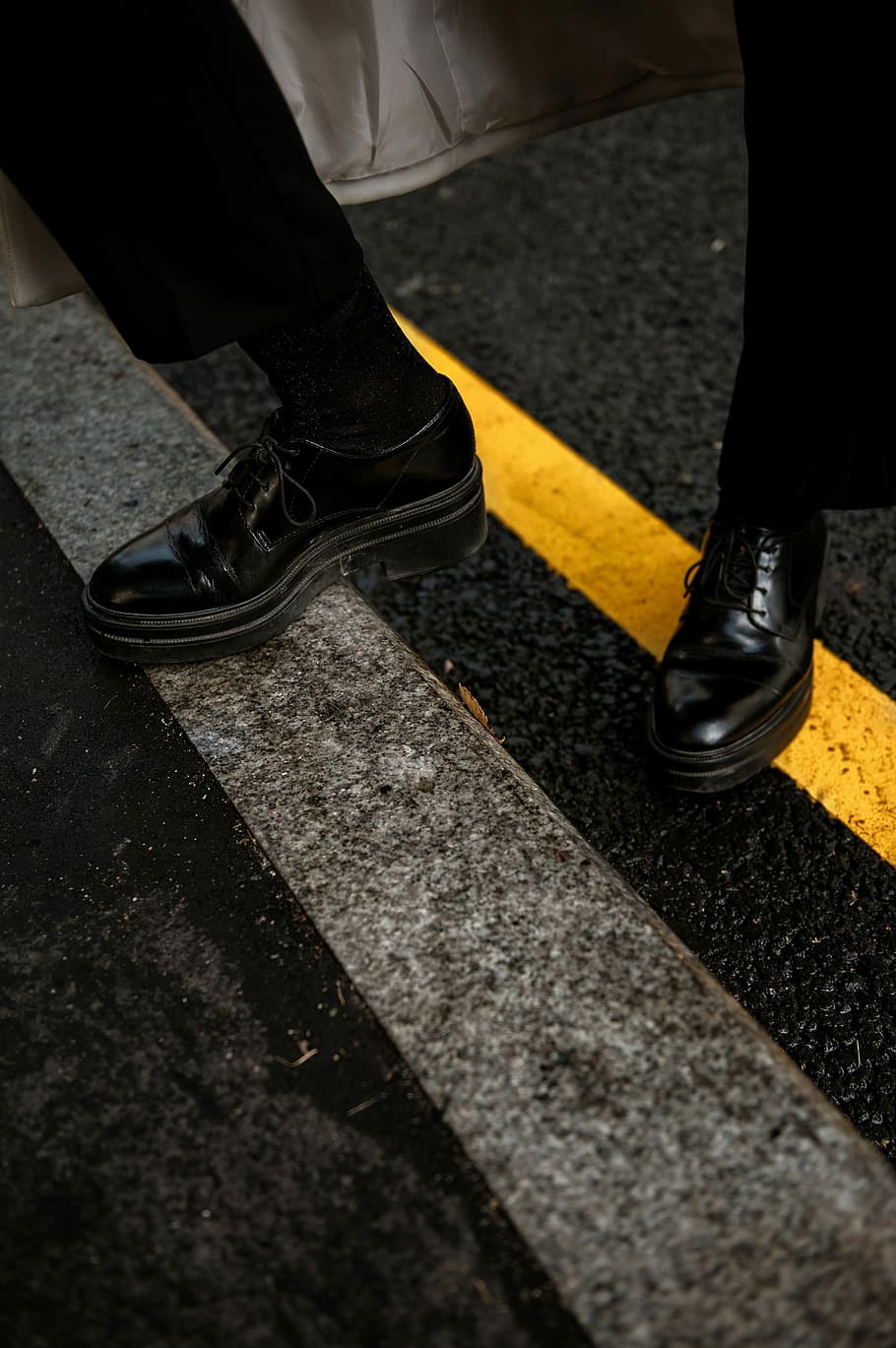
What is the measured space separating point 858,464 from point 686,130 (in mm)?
2263

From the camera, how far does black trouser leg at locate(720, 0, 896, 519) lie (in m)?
1.17

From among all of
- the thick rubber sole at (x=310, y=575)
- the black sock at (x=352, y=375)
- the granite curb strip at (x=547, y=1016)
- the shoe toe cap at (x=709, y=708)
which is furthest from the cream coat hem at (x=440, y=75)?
the shoe toe cap at (x=709, y=708)

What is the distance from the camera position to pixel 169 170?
1.20m

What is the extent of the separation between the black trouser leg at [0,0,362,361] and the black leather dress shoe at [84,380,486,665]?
0.80ft

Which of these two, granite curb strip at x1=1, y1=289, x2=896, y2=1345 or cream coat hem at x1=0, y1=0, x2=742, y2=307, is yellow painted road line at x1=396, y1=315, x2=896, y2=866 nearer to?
granite curb strip at x1=1, y1=289, x2=896, y2=1345

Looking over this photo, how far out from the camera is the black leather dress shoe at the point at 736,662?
Answer: 5.06 feet

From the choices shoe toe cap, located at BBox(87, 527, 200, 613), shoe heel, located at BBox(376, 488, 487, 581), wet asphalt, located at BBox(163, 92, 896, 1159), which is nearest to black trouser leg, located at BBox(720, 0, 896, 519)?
wet asphalt, located at BBox(163, 92, 896, 1159)

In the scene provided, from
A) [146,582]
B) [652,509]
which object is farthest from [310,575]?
[652,509]

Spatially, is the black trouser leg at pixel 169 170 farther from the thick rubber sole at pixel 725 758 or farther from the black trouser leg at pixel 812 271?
the thick rubber sole at pixel 725 758

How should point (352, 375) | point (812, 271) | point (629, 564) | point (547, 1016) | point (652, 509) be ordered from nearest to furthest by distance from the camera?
1. point (547, 1016)
2. point (812, 271)
3. point (352, 375)
4. point (629, 564)
5. point (652, 509)

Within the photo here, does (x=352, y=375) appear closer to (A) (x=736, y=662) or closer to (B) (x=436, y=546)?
(B) (x=436, y=546)

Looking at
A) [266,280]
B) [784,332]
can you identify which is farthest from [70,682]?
[784,332]

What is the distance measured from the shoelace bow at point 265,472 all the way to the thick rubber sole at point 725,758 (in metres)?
0.58

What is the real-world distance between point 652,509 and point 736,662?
1.96 ft
